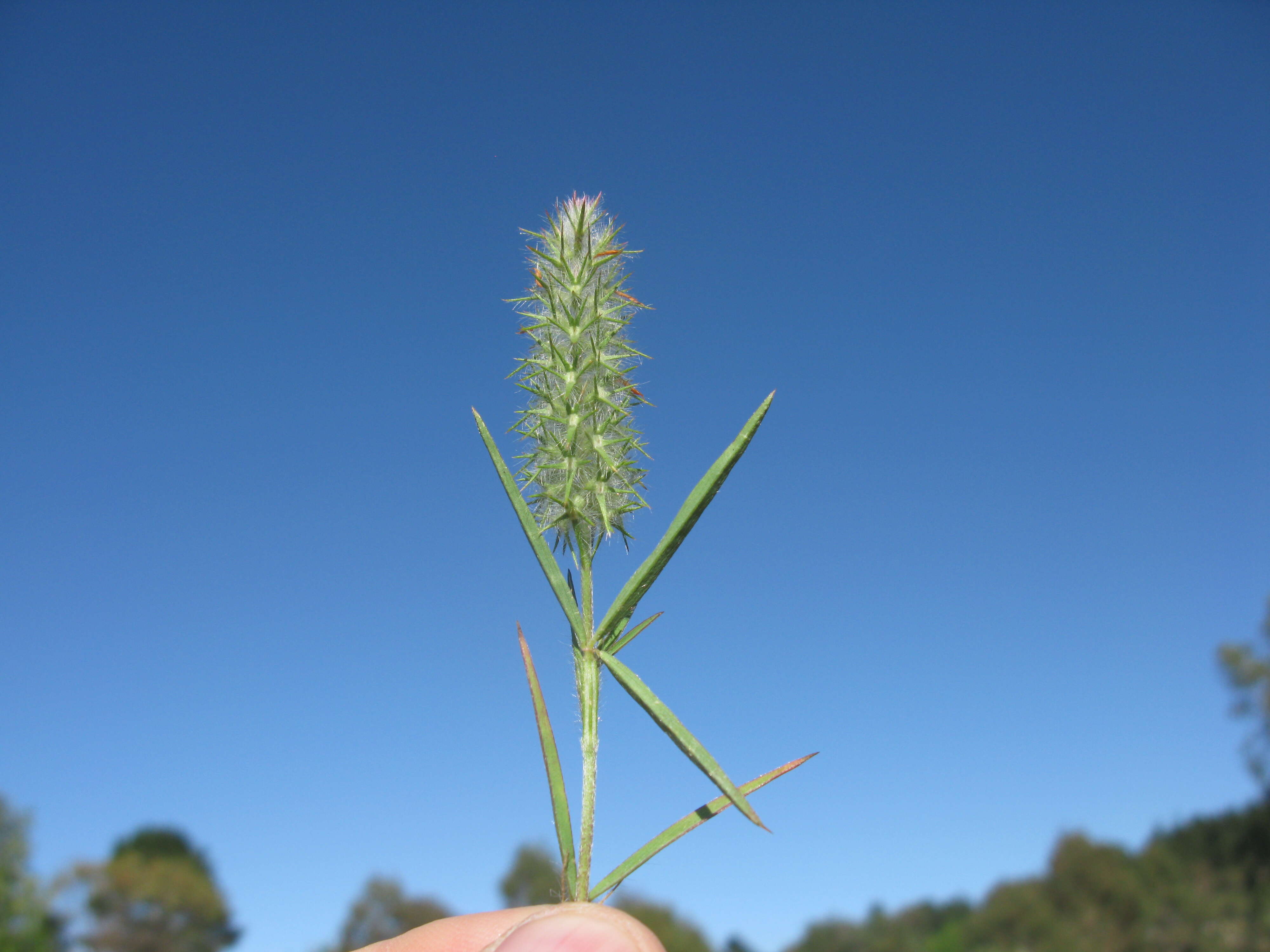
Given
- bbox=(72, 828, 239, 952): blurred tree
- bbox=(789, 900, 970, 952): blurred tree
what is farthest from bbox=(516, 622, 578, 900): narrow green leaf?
bbox=(789, 900, 970, 952): blurred tree

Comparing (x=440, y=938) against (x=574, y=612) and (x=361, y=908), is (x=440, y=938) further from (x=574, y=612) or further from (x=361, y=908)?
(x=361, y=908)

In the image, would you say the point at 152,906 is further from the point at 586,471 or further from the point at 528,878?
the point at 586,471

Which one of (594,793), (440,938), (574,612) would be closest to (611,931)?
(594,793)

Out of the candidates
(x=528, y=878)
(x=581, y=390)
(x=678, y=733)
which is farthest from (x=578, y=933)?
(x=528, y=878)

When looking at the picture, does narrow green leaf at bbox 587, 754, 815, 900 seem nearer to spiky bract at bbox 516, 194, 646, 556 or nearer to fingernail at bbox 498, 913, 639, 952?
fingernail at bbox 498, 913, 639, 952

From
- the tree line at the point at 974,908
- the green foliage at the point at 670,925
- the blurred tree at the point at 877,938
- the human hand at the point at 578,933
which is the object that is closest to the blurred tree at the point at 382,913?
the tree line at the point at 974,908
